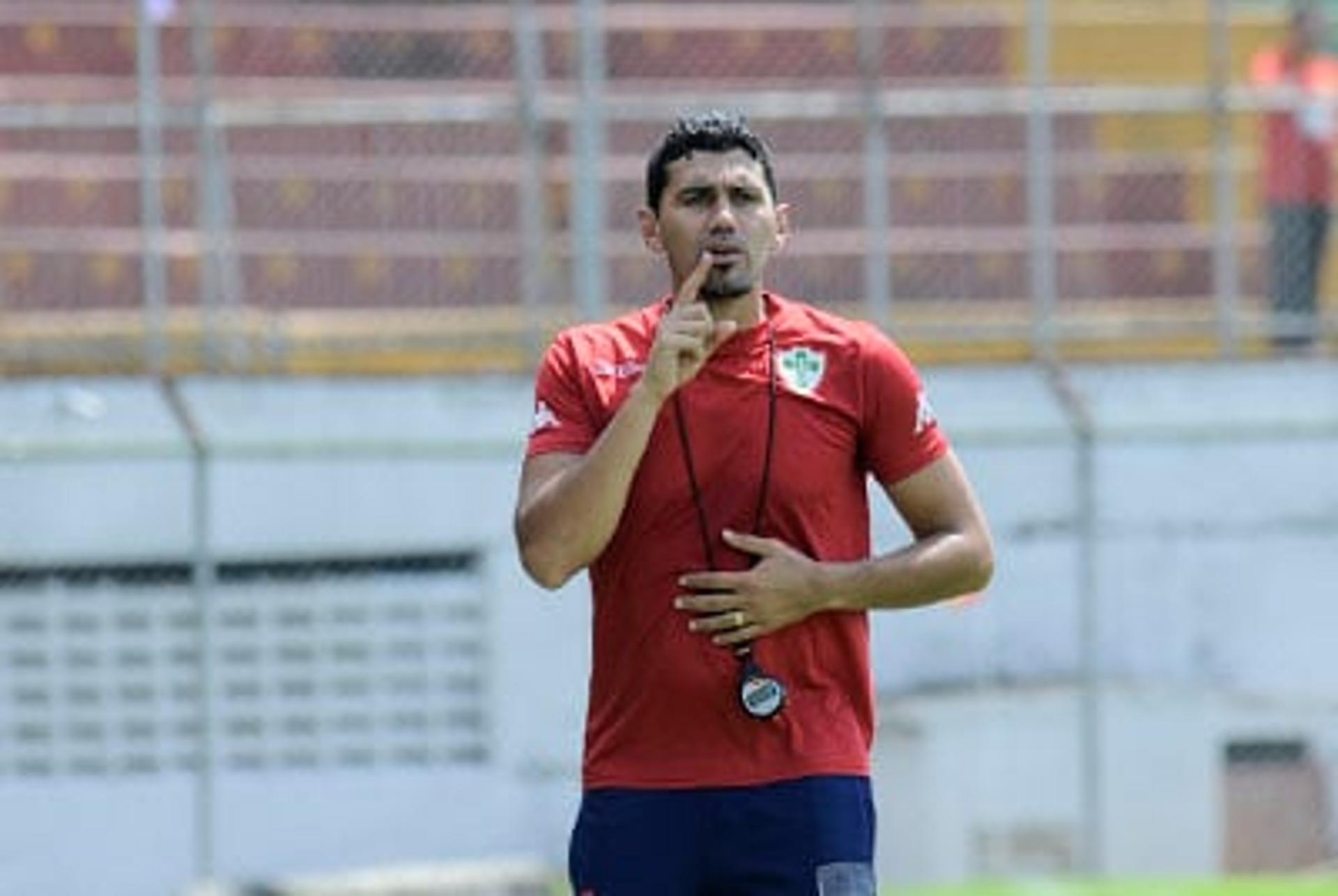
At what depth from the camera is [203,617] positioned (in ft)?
45.5

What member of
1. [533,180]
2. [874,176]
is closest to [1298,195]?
[874,176]

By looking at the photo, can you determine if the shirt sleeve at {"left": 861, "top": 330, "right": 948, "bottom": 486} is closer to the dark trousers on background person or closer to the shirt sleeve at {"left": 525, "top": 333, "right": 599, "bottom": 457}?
the shirt sleeve at {"left": 525, "top": 333, "right": 599, "bottom": 457}

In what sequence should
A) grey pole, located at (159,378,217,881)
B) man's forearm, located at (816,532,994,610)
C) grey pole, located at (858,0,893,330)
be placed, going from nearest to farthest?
man's forearm, located at (816,532,994,610), grey pole, located at (159,378,217,881), grey pole, located at (858,0,893,330)

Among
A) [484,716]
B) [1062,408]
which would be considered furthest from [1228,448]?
[484,716]

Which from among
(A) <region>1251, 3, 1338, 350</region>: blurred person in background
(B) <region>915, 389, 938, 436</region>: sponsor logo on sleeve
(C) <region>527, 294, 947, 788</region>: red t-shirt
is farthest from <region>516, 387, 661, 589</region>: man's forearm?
(A) <region>1251, 3, 1338, 350</region>: blurred person in background

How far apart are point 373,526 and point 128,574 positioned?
36.9 inches

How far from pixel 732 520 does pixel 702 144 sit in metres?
0.63

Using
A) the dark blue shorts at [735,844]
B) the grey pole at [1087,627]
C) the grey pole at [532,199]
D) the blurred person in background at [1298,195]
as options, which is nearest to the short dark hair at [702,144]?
the dark blue shorts at [735,844]

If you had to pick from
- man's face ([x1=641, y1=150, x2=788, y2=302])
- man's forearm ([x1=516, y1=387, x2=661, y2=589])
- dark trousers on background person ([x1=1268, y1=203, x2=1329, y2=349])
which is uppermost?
dark trousers on background person ([x1=1268, y1=203, x2=1329, y2=349])

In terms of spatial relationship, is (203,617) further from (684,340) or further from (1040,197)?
(684,340)

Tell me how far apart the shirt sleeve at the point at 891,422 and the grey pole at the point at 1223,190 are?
338 inches

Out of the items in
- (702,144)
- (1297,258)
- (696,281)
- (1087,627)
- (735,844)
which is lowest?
(735,844)

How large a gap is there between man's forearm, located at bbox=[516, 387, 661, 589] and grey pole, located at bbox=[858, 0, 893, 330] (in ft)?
28.0

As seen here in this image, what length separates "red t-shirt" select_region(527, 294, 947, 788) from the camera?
6.08 meters
